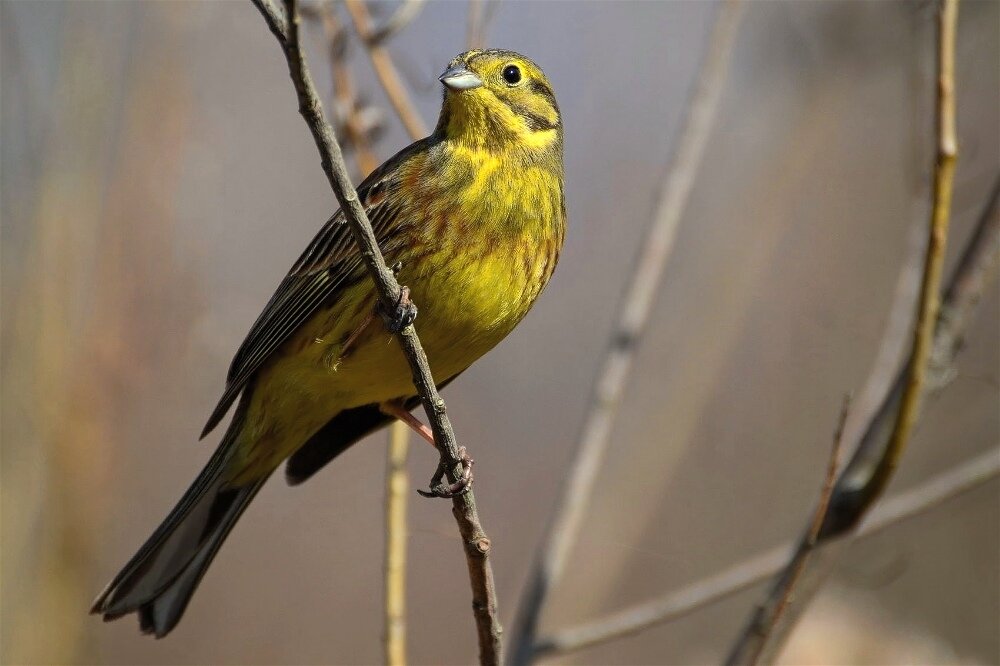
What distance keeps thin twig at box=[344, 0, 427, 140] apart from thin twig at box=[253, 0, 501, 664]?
149 cm

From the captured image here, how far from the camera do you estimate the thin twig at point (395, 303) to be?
246 cm

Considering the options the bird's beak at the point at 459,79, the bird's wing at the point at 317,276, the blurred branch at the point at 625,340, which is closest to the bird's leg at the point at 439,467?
the blurred branch at the point at 625,340

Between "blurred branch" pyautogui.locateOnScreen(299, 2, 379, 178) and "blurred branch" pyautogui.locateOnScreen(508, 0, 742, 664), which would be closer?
"blurred branch" pyautogui.locateOnScreen(508, 0, 742, 664)

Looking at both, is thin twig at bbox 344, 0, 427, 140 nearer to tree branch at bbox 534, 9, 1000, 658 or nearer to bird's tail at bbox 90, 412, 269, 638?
bird's tail at bbox 90, 412, 269, 638

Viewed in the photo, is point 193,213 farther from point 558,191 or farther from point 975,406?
point 975,406

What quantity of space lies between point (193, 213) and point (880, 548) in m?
4.37

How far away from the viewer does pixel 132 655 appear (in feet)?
23.8

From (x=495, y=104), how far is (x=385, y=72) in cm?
46

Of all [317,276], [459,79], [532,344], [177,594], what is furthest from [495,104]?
[532,344]

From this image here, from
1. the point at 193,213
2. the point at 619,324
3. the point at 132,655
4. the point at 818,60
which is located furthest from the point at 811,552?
the point at 132,655

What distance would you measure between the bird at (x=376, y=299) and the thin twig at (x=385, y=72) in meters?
0.15

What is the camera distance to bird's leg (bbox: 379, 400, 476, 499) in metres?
3.53

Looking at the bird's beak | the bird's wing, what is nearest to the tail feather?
the bird's wing

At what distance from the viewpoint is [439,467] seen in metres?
3.77
